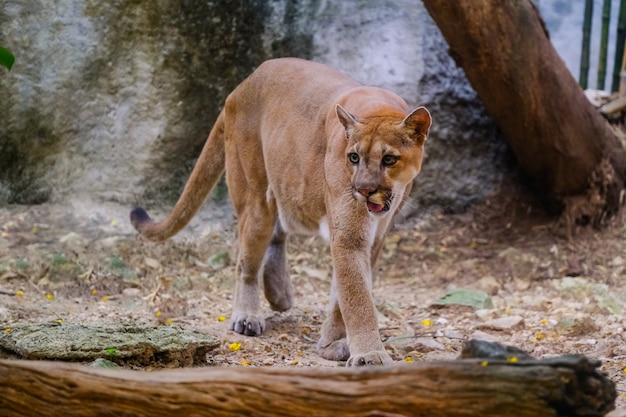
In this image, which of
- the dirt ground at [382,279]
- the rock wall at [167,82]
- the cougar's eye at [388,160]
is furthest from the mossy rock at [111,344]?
the rock wall at [167,82]

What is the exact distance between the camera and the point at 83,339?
3.38m

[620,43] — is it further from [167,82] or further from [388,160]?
[388,160]

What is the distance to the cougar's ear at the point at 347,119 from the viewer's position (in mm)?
3748

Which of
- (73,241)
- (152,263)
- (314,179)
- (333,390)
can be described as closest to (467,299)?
(314,179)

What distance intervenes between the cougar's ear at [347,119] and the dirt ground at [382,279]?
1.11 metres

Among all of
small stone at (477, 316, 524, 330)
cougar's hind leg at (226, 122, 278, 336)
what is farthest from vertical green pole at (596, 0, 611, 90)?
cougar's hind leg at (226, 122, 278, 336)

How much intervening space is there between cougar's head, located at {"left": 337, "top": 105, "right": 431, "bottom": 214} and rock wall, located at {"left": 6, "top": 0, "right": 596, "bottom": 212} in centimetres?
270

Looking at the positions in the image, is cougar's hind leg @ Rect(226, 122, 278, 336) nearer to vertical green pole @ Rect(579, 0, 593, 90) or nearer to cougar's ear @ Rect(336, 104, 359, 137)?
cougar's ear @ Rect(336, 104, 359, 137)

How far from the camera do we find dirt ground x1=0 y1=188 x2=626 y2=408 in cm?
456

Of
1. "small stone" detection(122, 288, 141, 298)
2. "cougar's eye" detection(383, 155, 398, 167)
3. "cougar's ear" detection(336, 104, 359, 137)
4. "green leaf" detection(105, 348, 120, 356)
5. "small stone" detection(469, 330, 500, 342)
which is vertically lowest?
"small stone" detection(122, 288, 141, 298)

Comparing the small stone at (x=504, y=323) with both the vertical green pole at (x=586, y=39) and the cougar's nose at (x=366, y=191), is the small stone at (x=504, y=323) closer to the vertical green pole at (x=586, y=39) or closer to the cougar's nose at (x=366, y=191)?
the cougar's nose at (x=366, y=191)

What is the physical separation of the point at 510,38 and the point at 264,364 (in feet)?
9.40

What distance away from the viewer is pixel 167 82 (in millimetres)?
6270

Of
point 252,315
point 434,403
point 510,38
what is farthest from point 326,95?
point 434,403
